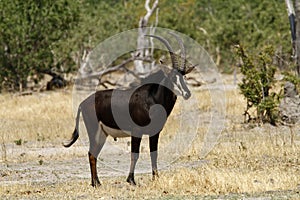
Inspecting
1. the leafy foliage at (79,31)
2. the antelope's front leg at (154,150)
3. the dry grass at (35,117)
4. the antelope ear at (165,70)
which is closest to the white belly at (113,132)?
the antelope's front leg at (154,150)

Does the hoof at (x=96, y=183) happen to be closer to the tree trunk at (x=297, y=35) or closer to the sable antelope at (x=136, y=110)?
the sable antelope at (x=136, y=110)

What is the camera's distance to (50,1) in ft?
115

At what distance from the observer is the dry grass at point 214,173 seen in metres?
10.1

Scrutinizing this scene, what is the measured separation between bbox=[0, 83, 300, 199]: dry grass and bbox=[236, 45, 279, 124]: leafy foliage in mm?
586

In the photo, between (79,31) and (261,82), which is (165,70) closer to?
(261,82)

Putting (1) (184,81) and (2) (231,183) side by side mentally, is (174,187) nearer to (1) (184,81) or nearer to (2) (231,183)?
(2) (231,183)

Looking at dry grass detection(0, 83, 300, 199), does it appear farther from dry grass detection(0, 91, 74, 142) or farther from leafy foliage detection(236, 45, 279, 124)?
leafy foliage detection(236, 45, 279, 124)

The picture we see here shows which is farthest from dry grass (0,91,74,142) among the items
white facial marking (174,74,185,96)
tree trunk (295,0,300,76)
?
tree trunk (295,0,300,76)

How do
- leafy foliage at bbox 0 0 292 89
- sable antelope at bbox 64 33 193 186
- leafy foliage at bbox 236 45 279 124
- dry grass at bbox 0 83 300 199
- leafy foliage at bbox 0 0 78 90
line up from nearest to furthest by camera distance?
dry grass at bbox 0 83 300 199
sable antelope at bbox 64 33 193 186
leafy foliage at bbox 236 45 279 124
leafy foliage at bbox 0 0 78 90
leafy foliage at bbox 0 0 292 89

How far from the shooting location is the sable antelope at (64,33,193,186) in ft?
38.0

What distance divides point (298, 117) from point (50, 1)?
1884 centimetres

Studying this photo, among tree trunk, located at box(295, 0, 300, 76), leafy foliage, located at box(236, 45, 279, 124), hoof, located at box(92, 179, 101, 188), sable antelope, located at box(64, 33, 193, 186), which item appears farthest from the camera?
tree trunk, located at box(295, 0, 300, 76)

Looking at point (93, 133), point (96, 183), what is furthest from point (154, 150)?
point (96, 183)

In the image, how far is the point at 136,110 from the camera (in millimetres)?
11656
